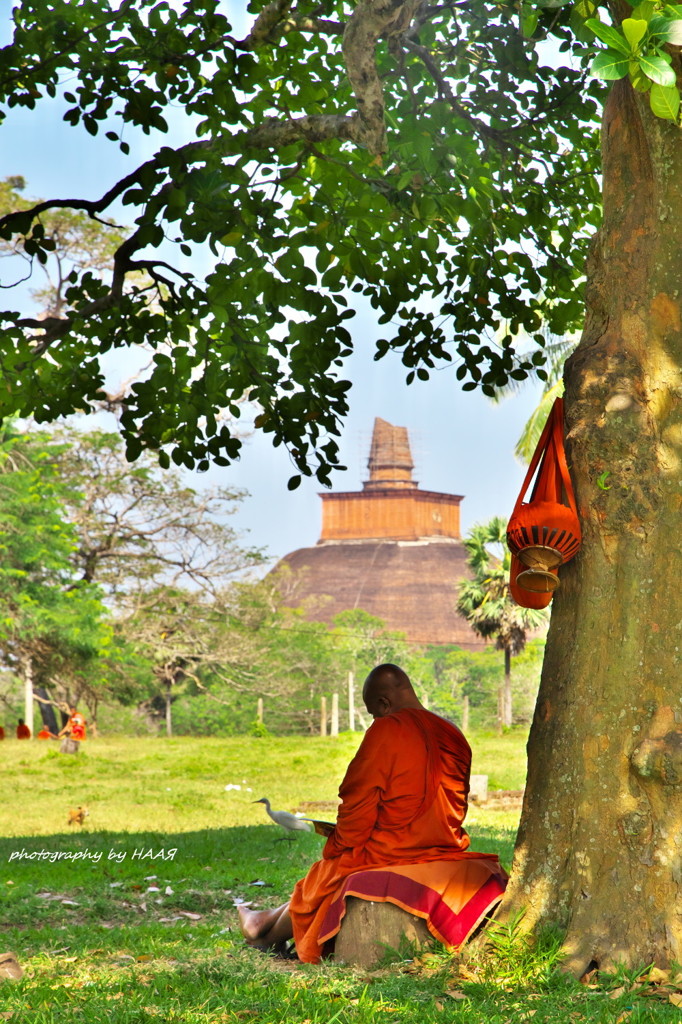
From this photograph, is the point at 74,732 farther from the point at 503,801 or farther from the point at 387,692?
the point at 387,692

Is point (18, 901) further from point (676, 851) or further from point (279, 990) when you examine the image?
point (676, 851)

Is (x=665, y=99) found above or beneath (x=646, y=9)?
beneath

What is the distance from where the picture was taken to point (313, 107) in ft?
23.7

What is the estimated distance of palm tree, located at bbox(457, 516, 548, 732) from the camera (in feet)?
106

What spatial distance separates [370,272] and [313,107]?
4.05 feet

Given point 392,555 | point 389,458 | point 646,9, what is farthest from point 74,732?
point 389,458

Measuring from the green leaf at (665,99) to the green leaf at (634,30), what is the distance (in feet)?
0.72

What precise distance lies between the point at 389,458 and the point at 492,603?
1319 inches

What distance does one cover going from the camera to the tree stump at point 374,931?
4984 mm

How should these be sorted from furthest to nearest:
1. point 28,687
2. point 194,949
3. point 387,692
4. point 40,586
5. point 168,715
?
point 168,715, point 28,687, point 40,586, point 387,692, point 194,949

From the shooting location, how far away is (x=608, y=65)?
3.47 metres

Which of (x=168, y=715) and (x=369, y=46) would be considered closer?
(x=369, y=46)

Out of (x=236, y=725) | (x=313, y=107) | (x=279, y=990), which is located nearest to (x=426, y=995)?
(x=279, y=990)

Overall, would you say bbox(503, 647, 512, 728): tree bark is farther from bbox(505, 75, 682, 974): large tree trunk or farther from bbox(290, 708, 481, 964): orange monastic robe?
bbox(505, 75, 682, 974): large tree trunk
